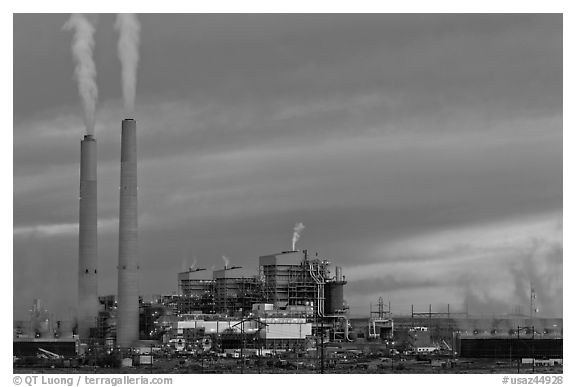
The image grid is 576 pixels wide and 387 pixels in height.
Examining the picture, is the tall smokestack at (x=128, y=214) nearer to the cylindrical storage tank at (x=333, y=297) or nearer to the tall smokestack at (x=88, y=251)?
the tall smokestack at (x=88, y=251)

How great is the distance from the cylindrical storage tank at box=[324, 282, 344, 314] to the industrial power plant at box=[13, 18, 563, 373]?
0.27 ft

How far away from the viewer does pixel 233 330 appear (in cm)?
8144

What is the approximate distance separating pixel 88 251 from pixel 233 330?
475 inches

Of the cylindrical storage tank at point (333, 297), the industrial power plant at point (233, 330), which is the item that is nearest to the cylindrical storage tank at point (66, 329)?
the industrial power plant at point (233, 330)

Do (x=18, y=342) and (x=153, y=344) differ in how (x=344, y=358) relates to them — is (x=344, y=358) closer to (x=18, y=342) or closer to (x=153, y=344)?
(x=153, y=344)

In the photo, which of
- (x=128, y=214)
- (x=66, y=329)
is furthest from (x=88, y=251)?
(x=128, y=214)

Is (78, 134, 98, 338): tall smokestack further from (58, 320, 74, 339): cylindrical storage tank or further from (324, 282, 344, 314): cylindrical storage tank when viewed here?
(324, 282, 344, 314): cylindrical storage tank

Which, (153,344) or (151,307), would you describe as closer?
(153,344)

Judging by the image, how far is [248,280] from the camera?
92.7 metres

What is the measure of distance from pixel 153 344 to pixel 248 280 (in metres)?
17.4

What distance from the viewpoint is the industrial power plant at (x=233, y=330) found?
66.0 m

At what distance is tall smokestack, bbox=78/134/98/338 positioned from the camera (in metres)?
81.6

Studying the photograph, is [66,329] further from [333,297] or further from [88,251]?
[333,297]
